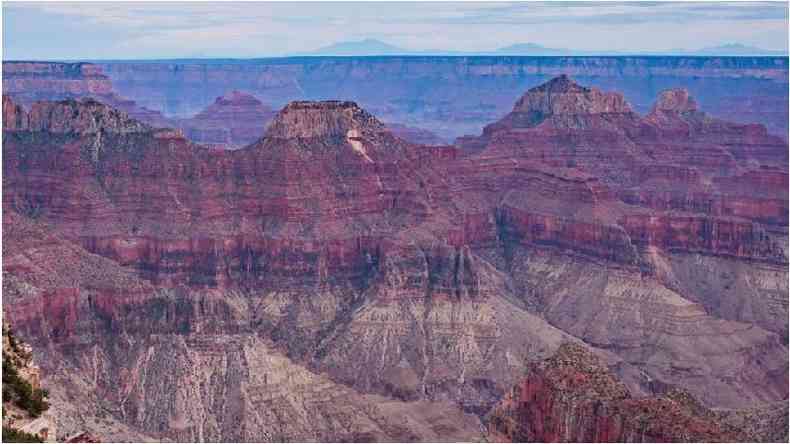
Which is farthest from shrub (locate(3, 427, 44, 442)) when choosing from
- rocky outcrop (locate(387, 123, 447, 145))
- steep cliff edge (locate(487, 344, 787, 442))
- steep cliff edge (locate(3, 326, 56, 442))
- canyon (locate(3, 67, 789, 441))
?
rocky outcrop (locate(387, 123, 447, 145))

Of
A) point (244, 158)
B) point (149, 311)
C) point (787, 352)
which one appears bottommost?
point (787, 352)

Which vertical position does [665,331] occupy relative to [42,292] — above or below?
below

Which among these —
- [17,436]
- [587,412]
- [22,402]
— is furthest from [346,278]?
[17,436]

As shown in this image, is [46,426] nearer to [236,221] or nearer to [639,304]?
[236,221]

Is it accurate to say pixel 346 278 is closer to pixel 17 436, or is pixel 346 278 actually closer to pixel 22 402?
pixel 22 402

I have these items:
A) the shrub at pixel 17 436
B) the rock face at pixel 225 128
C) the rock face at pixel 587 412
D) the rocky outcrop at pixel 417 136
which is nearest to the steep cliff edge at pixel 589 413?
the rock face at pixel 587 412

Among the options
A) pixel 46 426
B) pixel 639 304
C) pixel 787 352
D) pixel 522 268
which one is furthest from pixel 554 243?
pixel 46 426
